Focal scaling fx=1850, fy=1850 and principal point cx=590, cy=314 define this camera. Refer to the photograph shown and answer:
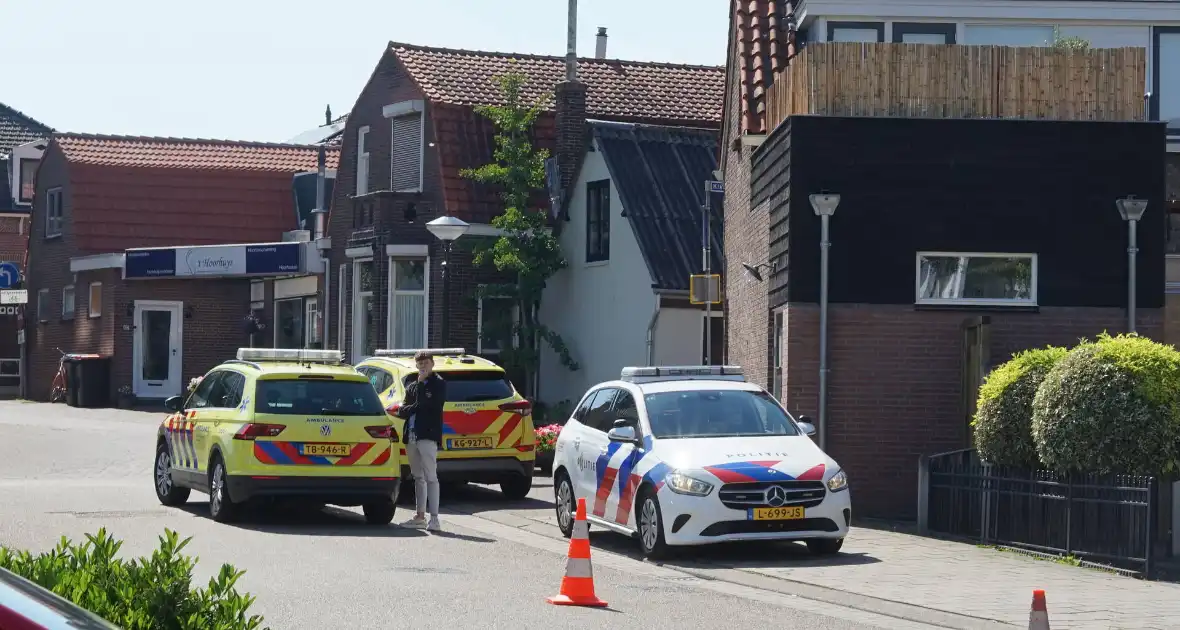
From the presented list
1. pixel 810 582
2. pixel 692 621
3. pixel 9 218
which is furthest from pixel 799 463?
pixel 9 218

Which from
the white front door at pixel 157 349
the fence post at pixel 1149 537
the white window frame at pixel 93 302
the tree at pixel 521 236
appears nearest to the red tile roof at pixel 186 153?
the white window frame at pixel 93 302

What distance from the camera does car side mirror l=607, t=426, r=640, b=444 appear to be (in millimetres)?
16766

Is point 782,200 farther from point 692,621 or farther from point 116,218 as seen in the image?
point 116,218

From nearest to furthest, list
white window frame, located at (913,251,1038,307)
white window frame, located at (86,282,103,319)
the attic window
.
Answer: white window frame, located at (913,251,1038,307) < white window frame, located at (86,282,103,319) < the attic window

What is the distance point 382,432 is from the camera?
18.6 meters

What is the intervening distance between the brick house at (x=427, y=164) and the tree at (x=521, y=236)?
621 millimetres

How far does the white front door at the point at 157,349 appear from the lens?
45812mm

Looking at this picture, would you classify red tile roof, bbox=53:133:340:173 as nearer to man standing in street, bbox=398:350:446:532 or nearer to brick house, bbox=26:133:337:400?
brick house, bbox=26:133:337:400

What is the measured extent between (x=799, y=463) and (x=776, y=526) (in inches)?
25.3

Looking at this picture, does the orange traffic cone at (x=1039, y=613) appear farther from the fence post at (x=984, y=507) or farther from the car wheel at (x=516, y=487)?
the car wheel at (x=516, y=487)

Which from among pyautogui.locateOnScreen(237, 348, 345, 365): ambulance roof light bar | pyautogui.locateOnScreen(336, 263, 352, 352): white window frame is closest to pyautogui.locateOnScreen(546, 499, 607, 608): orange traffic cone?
pyautogui.locateOnScreen(237, 348, 345, 365): ambulance roof light bar

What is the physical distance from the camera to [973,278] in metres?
20.6

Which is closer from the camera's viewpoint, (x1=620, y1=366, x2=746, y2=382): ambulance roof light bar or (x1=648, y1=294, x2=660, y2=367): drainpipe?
(x1=620, y1=366, x2=746, y2=382): ambulance roof light bar

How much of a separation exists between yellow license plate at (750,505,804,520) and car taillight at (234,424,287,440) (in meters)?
5.15
